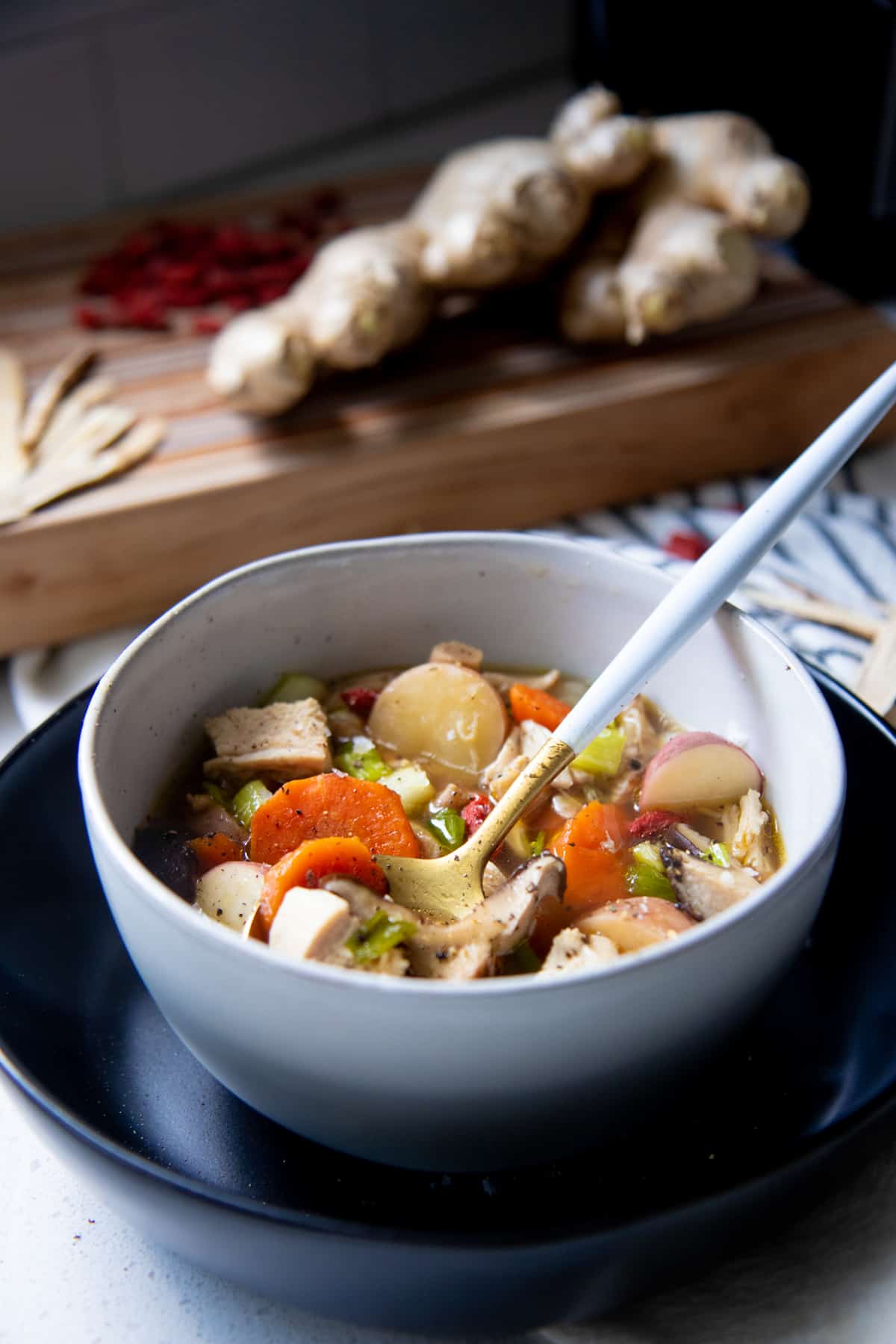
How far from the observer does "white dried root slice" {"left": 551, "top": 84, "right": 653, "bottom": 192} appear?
2057 mm

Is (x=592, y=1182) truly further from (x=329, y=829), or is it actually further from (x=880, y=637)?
(x=880, y=637)

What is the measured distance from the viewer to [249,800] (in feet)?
3.89

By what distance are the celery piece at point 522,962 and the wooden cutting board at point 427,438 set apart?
1.00 m

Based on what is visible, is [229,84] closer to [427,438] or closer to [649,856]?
[427,438]

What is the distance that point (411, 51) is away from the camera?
128 inches

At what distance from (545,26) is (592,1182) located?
317 cm

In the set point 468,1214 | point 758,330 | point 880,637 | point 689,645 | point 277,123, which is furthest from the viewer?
point 277,123

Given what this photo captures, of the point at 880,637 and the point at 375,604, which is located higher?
the point at 375,604

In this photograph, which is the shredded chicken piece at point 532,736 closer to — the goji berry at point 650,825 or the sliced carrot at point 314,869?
the goji berry at point 650,825

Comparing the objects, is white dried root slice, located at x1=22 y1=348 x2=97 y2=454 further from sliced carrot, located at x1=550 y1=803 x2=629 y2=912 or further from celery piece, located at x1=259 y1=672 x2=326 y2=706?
sliced carrot, located at x1=550 y1=803 x2=629 y2=912

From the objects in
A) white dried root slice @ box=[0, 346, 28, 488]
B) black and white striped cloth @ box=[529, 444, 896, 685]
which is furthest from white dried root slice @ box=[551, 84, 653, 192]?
white dried root slice @ box=[0, 346, 28, 488]

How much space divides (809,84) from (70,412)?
4.37ft

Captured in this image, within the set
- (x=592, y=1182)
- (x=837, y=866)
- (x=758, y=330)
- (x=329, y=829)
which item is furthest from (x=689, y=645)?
(x=758, y=330)

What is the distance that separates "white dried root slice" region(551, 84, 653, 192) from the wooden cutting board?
234 millimetres
